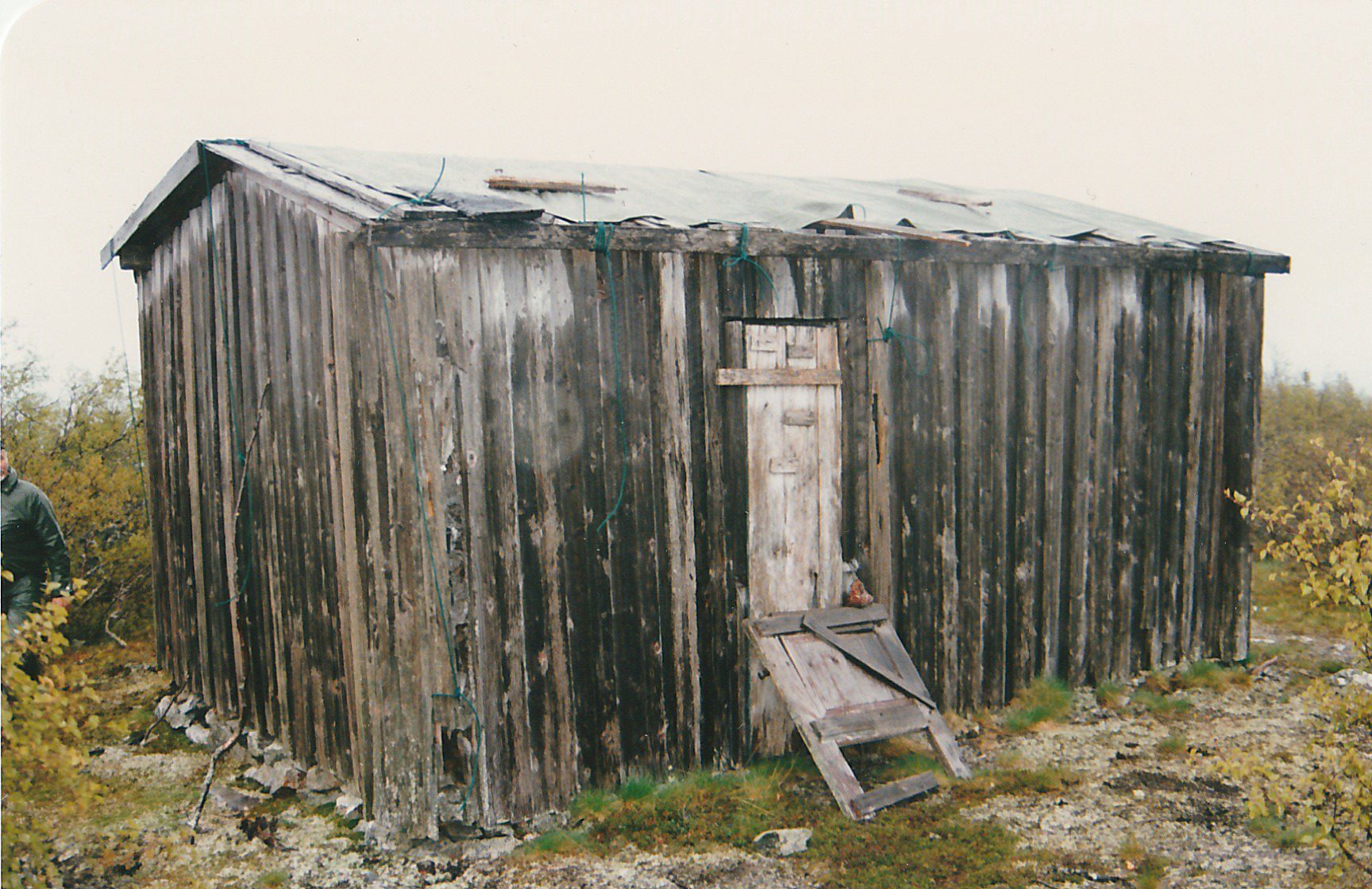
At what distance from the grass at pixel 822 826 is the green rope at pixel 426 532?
62cm

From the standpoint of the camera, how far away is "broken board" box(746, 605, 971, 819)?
5461mm

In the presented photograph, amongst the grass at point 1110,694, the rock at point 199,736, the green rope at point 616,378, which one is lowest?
the rock at point 199,736

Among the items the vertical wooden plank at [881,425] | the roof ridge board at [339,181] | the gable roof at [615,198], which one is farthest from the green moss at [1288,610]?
the roof ridge board at [339,181]

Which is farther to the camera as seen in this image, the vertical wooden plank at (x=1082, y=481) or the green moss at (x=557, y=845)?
the vertical wooden plank at (x=1082, y=481)

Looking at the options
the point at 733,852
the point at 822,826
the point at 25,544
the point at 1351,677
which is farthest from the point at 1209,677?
the point at 25,544

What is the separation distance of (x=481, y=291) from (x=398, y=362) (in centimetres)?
58

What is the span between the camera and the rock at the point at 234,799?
19.4 ft

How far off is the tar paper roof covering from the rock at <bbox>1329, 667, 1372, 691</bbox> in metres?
3.63

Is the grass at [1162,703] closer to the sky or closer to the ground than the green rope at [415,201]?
closer to the ground

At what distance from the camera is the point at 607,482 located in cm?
565

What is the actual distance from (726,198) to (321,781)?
4.65 m

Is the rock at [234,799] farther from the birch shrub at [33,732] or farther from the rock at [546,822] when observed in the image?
the rock at [546,822]

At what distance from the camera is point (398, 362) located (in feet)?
16.6

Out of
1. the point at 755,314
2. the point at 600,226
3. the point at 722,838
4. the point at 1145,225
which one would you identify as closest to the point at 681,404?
the point at 755,314
